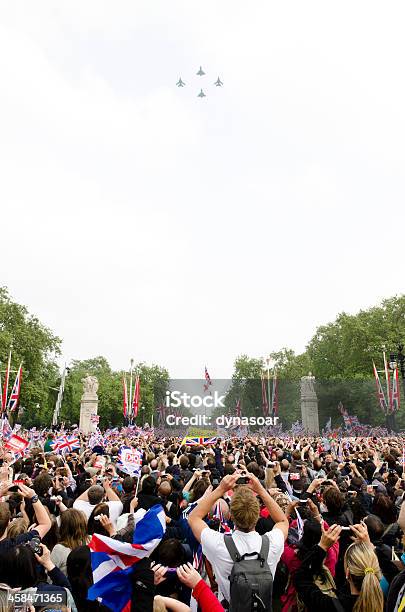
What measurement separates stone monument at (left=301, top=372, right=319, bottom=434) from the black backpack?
43.5 meters

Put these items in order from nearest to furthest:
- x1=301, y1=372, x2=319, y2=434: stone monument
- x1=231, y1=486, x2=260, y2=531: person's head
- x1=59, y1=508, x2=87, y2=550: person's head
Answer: x1=231, y1=486, x2=260, y2=531: person's head, x1=59, y1=508, x2=87, y2=550: person's head, x1=301, y1=372, x2=319, y2=434: stone monument

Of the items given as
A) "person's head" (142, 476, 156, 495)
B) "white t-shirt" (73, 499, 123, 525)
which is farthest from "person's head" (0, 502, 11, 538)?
"person's head" (142, 476, 156, 495)

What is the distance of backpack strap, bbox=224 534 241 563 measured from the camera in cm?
307

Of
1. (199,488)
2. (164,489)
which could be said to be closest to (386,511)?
(199,488)

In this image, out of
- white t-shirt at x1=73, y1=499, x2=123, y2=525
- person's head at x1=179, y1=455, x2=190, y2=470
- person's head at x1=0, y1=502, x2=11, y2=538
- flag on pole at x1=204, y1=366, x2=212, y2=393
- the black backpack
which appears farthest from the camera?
flag on pole at x1=204, y1=366, x2=212, y2=393

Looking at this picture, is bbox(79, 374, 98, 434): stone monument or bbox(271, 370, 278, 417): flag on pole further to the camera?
bbox(271, 370, 278, 417): flag on pole

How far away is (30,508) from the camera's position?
5.91 metres

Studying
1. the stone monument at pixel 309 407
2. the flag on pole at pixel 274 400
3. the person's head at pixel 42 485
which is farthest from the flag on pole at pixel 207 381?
the person's head at pixel 42 485

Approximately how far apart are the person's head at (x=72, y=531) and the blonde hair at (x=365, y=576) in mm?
2348

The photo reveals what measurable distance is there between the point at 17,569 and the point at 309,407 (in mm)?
44485

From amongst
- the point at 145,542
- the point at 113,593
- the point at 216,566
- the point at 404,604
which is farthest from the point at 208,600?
the point at 404,604

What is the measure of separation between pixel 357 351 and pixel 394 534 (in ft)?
200

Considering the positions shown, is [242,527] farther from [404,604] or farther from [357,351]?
[357,351]

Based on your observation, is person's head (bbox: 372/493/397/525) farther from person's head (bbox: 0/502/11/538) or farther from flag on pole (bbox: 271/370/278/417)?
flag on pole (bbox: 271/370/278/417)
